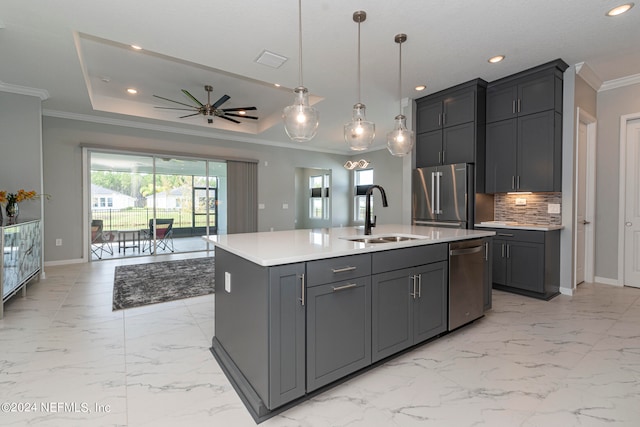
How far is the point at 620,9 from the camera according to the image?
8.36 ft

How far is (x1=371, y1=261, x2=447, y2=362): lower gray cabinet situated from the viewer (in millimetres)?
1988

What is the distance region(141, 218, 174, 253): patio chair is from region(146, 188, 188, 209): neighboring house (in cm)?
32

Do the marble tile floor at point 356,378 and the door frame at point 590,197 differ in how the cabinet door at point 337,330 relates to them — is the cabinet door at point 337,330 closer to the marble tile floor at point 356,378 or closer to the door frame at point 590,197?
the marble tile floor at point 356,378

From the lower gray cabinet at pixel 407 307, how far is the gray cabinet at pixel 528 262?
1877 mm

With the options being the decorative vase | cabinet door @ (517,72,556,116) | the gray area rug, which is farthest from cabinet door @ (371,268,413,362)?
the decorative vase

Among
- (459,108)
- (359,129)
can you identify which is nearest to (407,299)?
(359,129)

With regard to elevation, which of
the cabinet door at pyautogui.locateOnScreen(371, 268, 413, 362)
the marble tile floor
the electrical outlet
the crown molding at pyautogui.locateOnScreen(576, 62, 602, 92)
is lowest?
the marble tile floor

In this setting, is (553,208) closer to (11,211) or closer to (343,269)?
(343,269)

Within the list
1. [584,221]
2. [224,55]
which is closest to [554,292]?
[584,221]

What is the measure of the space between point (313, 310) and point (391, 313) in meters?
0.68

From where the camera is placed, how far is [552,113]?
3.57 m

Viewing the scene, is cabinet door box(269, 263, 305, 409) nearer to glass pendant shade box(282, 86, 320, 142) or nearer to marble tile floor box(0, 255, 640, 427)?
marble tile floor box(0, 255, 640, 427)

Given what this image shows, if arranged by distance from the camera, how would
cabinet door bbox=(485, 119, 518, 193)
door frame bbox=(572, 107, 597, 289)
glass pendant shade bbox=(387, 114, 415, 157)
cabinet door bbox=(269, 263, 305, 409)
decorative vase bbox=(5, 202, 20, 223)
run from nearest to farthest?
1. cabinet door bbox=(269, 263, 305, 409)
2. glass pendant shade bbox=(387, 114, 415, 157)
3. decorative vase bbox=(5, 202, 20, 223)
4. cabinet door bbox=(485, 119, 518, 193)
5. door frame bbox=(572, 107, 597, 289)

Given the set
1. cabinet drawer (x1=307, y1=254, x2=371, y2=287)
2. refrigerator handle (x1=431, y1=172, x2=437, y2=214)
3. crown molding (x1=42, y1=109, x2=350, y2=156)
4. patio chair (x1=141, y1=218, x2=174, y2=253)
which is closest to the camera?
cabinet drawer (x1=307, y1=254, x2=371, y2=287)
